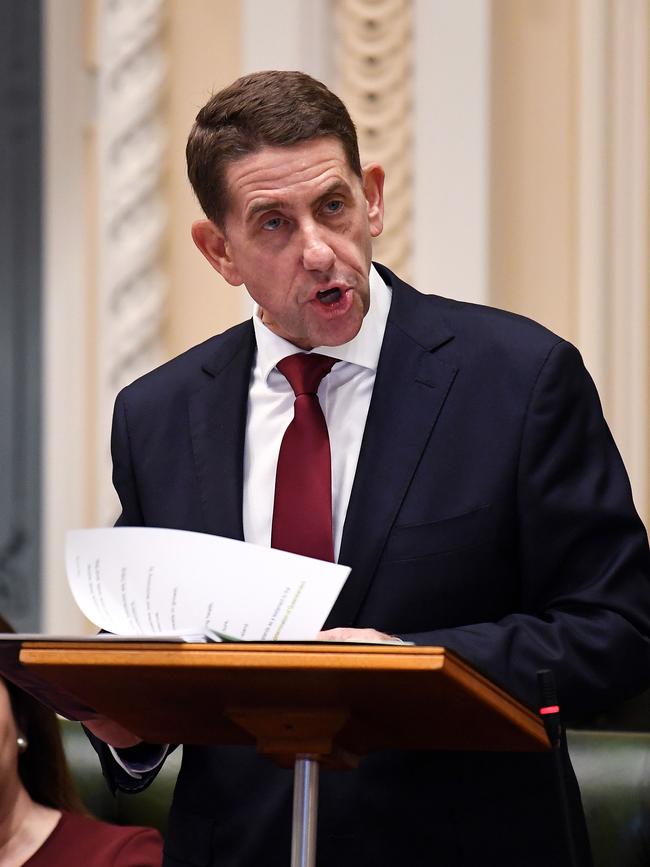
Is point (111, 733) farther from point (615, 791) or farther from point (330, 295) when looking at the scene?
point (615, 791)

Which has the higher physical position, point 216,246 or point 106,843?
point 216,246

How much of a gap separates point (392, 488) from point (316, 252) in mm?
343

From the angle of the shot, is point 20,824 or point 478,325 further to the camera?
point 20,824

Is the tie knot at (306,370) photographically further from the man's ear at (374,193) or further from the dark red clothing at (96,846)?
the dark red clothing at (96,846)

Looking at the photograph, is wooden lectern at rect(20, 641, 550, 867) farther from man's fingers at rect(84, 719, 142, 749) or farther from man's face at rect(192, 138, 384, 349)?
man's face at rect(192, 138, 384, 349)

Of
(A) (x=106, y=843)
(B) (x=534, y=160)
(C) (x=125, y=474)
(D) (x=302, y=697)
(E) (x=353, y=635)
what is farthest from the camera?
(B) (x=534, y=160)

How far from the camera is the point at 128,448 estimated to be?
2367 mm

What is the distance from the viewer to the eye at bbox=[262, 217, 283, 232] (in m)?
2.22

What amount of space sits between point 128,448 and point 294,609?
81 centimetres

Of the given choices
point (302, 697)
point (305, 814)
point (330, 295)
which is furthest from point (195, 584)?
point (330, 295)

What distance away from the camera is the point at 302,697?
5.22 ft

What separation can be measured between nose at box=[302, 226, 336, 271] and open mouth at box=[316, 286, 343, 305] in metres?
0.03

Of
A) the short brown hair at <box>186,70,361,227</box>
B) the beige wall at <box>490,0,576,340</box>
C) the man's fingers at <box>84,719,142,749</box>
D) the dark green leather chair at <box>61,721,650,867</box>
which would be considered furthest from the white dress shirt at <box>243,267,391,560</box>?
the beige wall at <box>490,0,576,340</box>

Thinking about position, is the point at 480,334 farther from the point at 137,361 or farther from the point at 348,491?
the point at 137,361
